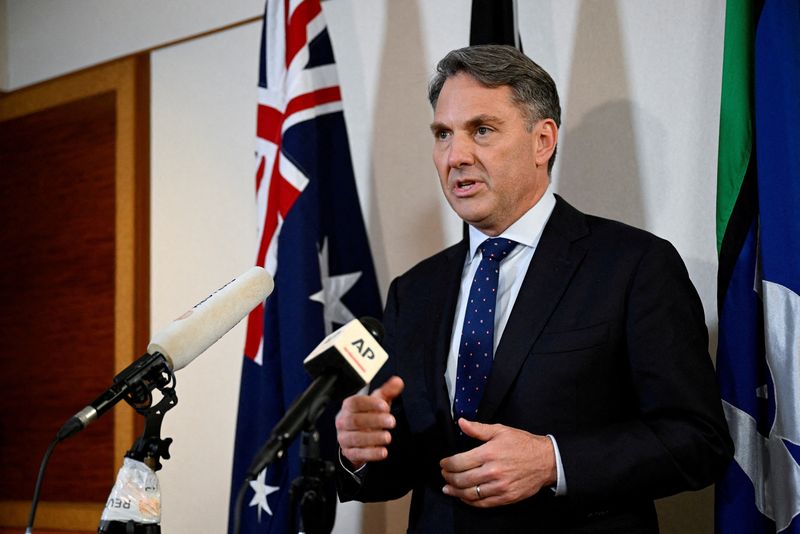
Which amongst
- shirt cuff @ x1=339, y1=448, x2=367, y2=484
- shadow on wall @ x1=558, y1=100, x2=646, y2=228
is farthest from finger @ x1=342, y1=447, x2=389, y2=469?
shadow on wall @ x1=558, y1=100, x2=646, y2=228

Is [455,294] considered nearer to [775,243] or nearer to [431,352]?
[431,352]

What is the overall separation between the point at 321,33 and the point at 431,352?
1365 millimetres

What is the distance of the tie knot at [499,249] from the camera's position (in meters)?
1.90

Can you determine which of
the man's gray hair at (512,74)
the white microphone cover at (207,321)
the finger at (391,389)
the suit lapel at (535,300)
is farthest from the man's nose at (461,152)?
the finger at (391,389)

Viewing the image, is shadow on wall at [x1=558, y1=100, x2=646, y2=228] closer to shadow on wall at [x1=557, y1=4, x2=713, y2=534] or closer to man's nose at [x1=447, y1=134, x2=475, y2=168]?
shadow on wall at [x1=557, y1=4, x2=713, y2=534]

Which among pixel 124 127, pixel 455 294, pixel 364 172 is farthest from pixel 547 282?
pixel 124 127

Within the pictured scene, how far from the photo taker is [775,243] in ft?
6.09

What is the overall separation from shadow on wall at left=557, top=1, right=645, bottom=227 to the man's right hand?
1249 mm

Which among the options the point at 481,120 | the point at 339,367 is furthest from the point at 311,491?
the point at 481,120

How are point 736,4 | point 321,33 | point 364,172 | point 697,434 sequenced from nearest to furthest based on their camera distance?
point 697,434 < point 736,4 < point 321,33 < point 364,172

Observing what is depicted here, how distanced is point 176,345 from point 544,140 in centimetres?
103

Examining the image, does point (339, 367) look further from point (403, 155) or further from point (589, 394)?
point (403, 155)

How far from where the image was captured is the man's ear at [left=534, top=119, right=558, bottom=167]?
196 cm

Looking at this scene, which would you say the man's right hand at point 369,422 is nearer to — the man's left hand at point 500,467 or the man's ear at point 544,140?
the man's left hand at point 500,467
